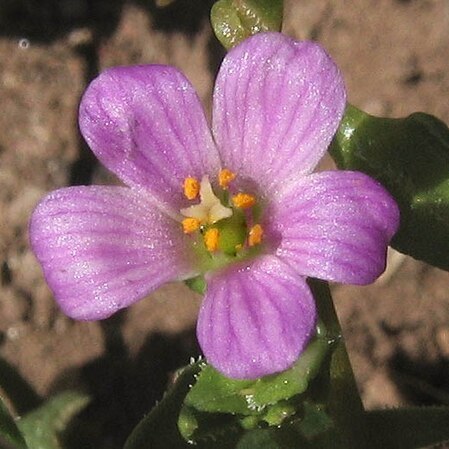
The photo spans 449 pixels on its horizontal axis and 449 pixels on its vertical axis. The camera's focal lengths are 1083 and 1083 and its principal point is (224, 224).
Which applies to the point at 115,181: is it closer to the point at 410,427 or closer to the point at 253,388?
the point at 410,427

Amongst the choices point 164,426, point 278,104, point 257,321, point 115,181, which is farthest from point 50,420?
point 278,104

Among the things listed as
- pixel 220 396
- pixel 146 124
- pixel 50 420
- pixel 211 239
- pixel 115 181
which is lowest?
pixel 50 420

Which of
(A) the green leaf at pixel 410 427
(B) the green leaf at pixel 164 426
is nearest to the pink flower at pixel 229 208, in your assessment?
(B) the green leaf at pixel 164 426

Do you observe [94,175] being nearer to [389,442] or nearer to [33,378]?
[33,378]

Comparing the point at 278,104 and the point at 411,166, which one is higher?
the point at 278,104

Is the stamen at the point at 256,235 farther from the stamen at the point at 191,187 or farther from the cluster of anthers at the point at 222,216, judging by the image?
the stamen at the point at 191,187

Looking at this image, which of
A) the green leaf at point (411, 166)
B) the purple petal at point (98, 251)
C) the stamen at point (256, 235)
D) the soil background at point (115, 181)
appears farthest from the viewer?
the soil background at point (115, 181)

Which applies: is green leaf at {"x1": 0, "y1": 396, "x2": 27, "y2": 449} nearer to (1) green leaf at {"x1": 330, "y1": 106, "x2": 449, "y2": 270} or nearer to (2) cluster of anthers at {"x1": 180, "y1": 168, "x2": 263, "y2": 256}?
(2) cluster of anthers at {"x1": 180, "y1": 168, "x2": 263, "y2": 256}

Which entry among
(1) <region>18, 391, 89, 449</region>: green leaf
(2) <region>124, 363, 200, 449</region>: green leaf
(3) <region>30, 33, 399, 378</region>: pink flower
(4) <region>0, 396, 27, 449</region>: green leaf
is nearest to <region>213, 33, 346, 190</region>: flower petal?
(3) <region>30, 33, 399, 378</region>: pink flower
